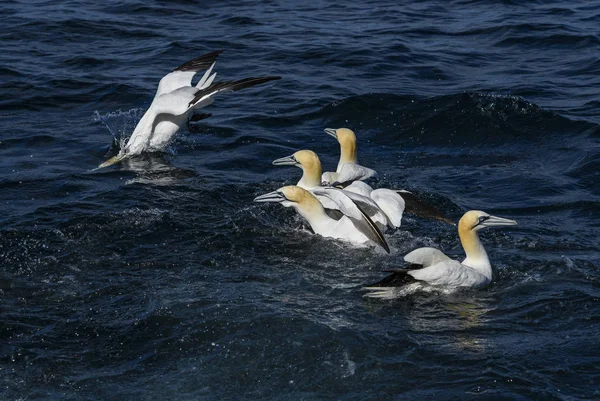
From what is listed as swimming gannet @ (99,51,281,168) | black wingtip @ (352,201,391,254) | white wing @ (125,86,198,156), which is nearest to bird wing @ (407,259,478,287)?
black wingtip @ (352,201,391,254)

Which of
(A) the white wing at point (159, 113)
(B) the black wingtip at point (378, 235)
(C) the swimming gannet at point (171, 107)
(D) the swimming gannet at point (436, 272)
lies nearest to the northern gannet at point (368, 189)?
(B) the black wingtip at point (378, 235)

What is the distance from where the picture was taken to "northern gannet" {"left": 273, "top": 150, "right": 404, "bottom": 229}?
903cm

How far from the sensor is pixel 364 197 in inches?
360

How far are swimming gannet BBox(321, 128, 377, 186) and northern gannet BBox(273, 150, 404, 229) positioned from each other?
281 millimetres

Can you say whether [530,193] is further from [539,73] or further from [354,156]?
[539,73]

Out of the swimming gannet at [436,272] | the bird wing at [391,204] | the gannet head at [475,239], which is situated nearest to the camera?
the swimming gannet at [436,272]

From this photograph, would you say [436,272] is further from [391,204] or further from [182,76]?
[182,76]

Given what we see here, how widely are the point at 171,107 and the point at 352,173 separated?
93.6 inches

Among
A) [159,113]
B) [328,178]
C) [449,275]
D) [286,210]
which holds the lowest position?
[286,210]

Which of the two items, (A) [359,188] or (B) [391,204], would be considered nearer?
(B) [391,204]

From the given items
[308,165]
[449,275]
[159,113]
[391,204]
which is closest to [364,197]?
[391,204]

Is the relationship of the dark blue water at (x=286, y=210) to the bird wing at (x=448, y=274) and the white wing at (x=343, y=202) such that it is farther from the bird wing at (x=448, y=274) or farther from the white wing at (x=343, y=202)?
the white wing at (x=343, y=202)

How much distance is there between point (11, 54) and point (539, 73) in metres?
7.76

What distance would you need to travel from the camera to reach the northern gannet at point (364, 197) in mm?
9031
